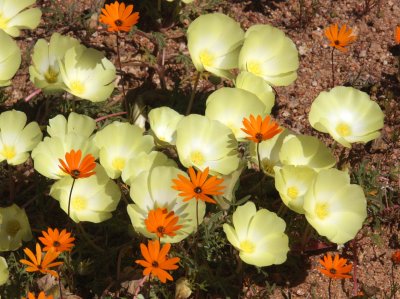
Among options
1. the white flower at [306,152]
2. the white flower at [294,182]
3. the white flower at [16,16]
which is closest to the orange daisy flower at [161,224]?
A: the white flower at [294,182]

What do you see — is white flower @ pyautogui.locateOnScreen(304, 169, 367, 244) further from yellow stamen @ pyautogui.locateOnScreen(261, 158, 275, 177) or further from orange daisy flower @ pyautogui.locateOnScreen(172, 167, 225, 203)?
orange daisy flower @ pyautogui.locateOnScreen(172, 167, 225, 203)

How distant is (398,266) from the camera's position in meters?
2.71

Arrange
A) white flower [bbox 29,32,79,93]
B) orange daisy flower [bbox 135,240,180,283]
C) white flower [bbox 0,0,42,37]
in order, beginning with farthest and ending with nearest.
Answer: white flower [bbox 0,0,42,37] → white flower [bbox 29,32,79,93] → orange daisy flower [bbox 135,240,180,283]

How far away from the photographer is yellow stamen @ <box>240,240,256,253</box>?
2.35 meters

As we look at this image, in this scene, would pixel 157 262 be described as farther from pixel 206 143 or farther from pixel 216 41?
pixel 216 41

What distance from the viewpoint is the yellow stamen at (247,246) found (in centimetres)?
235

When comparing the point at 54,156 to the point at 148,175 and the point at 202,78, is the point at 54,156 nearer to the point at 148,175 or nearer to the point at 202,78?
the point at 148,175

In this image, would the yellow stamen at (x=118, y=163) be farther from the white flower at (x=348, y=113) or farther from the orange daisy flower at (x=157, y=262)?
the white flower at (x=348, y=113)

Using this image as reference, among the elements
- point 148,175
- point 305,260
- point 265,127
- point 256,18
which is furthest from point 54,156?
point 256,18

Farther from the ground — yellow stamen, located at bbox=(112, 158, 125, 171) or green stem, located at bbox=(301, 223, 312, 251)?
yellow stamen, located at bbox=(112, 158, 125, 171)

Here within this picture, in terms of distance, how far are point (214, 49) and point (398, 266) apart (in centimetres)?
122

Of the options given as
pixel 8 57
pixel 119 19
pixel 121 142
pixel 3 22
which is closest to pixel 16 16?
pixel 3 22

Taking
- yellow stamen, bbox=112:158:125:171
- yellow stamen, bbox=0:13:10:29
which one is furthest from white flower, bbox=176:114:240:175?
yellow stamen, bbox=0:13:10:29

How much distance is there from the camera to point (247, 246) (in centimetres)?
237
